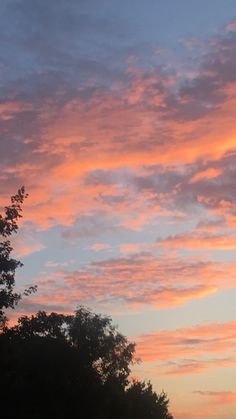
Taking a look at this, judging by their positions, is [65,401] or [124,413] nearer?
[65,401]

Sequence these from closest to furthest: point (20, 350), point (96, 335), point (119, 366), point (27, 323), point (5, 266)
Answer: point (5, 266)
point (20, 350)
point (27, 323)
point (96, 335)
point (119, 366)

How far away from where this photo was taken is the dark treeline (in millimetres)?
43281

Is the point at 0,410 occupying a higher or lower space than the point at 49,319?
lower

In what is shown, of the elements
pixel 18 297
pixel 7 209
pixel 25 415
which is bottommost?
pixel 25 415

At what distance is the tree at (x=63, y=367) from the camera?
4756 cm

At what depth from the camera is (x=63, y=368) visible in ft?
172

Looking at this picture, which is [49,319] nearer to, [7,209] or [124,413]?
[124,413]

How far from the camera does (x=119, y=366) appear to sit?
66312 millimetres

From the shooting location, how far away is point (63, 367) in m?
52.5

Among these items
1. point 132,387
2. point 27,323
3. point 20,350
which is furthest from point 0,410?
point 132,387

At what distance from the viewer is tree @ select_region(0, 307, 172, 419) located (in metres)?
47.6

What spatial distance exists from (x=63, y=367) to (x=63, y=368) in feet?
0.27

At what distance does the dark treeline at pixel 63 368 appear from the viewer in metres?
43.3

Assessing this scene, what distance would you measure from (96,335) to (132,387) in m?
30.9
